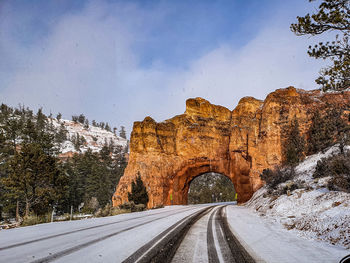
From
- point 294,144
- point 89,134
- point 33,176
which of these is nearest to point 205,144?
point 294,144

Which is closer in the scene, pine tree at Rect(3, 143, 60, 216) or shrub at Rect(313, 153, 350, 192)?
shrub at Rect(313, 153, 350, 192)

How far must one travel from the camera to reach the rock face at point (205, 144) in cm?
3328

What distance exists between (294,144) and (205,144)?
15872 millimetres

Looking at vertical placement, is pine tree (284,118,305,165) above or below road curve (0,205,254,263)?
above

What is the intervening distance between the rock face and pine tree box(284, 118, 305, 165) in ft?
7.48

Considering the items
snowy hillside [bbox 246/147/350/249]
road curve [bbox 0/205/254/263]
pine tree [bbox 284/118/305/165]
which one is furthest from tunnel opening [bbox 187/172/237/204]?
road curve [bbox 0/205/254/263]

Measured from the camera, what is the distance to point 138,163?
38406mm

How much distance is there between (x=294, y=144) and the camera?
27.8 meters

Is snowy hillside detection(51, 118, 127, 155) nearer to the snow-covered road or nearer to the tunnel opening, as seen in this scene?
the tunnel opening

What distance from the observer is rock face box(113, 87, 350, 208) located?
33.3 m

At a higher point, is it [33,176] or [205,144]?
[205,144]

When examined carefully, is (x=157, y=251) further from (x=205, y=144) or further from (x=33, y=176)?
(x=205, y=144)

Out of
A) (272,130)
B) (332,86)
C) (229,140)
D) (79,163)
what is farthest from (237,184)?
(79,163)

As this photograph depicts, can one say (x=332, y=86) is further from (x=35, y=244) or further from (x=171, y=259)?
(x=35, y=244)
